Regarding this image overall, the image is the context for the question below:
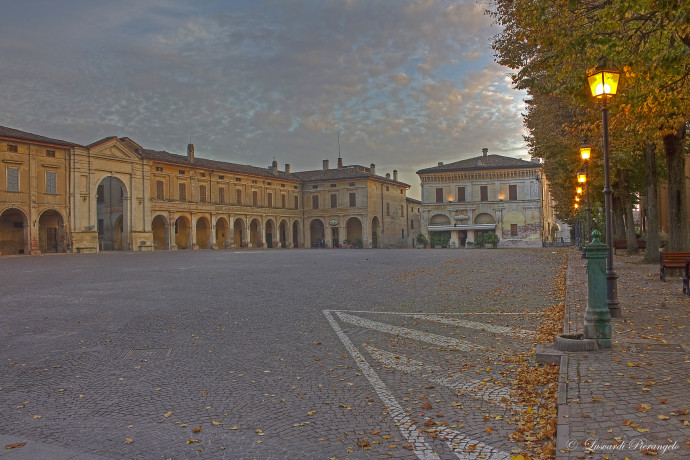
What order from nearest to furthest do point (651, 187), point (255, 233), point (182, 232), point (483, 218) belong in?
point (651, 187), point (182, 232), point (483, 218), point (255, 233)

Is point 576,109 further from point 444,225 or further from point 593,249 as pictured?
point 444,225

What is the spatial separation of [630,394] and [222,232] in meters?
58.3

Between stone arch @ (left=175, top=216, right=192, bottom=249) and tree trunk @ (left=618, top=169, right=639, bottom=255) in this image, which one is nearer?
tree trunk @ (left=618, top=169, right=639, bottom=255)

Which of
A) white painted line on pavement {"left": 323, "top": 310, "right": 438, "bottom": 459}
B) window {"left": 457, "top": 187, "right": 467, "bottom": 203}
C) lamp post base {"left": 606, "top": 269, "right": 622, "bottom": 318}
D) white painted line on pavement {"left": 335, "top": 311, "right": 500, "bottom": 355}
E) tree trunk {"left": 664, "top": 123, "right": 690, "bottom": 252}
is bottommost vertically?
white painted line on pavement {"left": 323, "top": 310, "right": 438, "bottom": 459}

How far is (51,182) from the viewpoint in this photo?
4103 cm

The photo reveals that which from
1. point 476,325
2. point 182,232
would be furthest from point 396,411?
point 182,232

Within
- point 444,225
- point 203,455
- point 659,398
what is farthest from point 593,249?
point 444,225

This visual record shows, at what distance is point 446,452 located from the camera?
3527mm

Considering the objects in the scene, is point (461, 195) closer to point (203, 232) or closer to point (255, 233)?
point (255, 233)

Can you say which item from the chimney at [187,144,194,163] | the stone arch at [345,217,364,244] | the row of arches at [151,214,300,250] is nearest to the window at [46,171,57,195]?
the row of arches at [151,214,300,250]

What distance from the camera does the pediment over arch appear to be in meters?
44.2

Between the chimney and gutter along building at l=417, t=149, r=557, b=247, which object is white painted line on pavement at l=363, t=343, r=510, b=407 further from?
the chimney

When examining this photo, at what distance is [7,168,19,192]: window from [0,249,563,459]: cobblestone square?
32.6 m

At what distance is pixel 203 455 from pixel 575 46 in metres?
7.80
